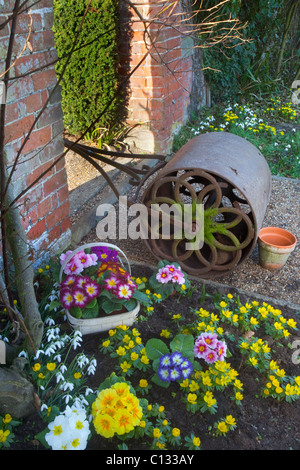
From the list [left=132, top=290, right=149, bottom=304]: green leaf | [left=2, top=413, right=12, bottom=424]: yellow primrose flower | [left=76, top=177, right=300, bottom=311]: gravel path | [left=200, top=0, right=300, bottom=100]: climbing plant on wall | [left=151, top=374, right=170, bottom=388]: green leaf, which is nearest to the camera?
[left=2, top=413, right=12, bottom=424]: yellow primrose flower

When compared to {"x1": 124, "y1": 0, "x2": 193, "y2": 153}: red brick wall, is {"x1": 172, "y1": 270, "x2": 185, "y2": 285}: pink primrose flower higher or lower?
lower

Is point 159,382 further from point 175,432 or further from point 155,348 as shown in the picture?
point 175,432

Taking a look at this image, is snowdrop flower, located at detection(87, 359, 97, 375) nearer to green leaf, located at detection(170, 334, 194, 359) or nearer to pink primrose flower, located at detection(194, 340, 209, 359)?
green leaf, located at detection(170, 334, 194, 359)

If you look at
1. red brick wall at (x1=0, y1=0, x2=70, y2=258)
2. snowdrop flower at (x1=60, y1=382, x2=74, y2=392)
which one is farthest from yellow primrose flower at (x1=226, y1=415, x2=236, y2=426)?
red brick wall at (x1=0, y1=0, x2=70, y2=258)

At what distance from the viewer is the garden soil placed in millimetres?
1715

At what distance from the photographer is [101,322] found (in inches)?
84.8

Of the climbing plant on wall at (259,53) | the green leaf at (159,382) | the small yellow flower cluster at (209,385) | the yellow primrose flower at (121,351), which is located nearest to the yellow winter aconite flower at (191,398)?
the small yellow flower cluster at (209,385)

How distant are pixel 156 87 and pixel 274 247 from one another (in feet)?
7.71

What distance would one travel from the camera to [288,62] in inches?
281

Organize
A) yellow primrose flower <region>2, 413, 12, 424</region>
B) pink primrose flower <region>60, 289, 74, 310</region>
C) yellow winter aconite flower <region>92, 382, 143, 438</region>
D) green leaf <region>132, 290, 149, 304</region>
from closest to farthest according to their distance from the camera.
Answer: yellow winter aconite flower <region>92, 382, 143, 438</region>
yellow primrose flower <region>2, 413, 12, 424</region>
pink primrose flower <region>60, 289, 74, 310</region>
green leaf <region>132, 290, 149, 304</region>

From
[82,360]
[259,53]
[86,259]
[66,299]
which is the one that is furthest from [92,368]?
[259,53]

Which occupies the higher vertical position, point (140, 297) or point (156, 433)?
point (140, 297)

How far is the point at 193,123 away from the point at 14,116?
3.65 meters

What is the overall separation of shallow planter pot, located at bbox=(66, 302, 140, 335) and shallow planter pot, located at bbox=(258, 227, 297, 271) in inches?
45.0
